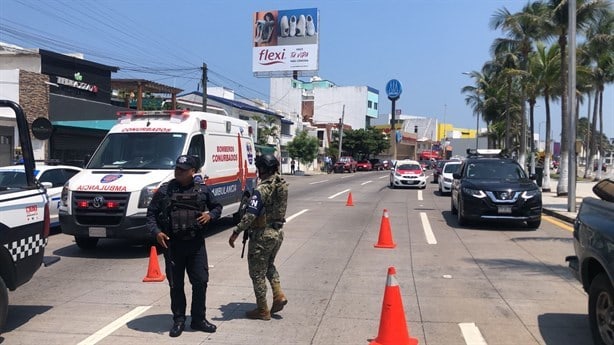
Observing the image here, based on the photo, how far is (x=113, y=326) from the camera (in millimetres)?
5855

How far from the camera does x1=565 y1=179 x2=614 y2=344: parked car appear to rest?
480 cm

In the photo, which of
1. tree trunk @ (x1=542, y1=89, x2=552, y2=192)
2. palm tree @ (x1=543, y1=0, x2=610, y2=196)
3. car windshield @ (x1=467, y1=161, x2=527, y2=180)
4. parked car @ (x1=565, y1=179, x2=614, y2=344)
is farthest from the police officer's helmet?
tree trunk @ (x1=542, y1=89, x2=552, y2=192)

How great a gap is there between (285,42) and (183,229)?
55.0 m

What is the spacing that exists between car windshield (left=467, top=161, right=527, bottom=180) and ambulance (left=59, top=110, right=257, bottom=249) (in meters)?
6.12

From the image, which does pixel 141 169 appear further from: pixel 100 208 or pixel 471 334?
pixel 471 334

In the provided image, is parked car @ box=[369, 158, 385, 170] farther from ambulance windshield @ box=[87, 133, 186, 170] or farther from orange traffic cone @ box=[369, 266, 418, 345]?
orange traffic cone @ box=[369, 266, 418, 345]

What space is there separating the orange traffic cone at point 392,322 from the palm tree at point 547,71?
84.5ft

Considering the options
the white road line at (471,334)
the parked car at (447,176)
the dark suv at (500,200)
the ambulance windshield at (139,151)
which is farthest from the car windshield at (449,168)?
the white road line at (471,334)

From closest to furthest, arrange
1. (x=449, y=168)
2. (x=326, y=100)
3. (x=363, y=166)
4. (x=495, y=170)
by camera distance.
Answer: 1. (x=495, y=170)
2. (x=449, y=168)
3. (x=363, y=166)
4. (x=326, y=100)

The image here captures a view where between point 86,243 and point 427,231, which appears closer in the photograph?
point 86,243

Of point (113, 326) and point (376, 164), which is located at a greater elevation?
point (376, 164)

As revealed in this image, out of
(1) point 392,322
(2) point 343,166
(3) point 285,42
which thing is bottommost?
(2) point 343,166

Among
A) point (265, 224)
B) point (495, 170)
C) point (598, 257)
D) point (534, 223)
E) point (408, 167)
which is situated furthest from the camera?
point (408, 167)

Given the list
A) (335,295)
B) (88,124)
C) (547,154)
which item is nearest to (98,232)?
(335,295)
